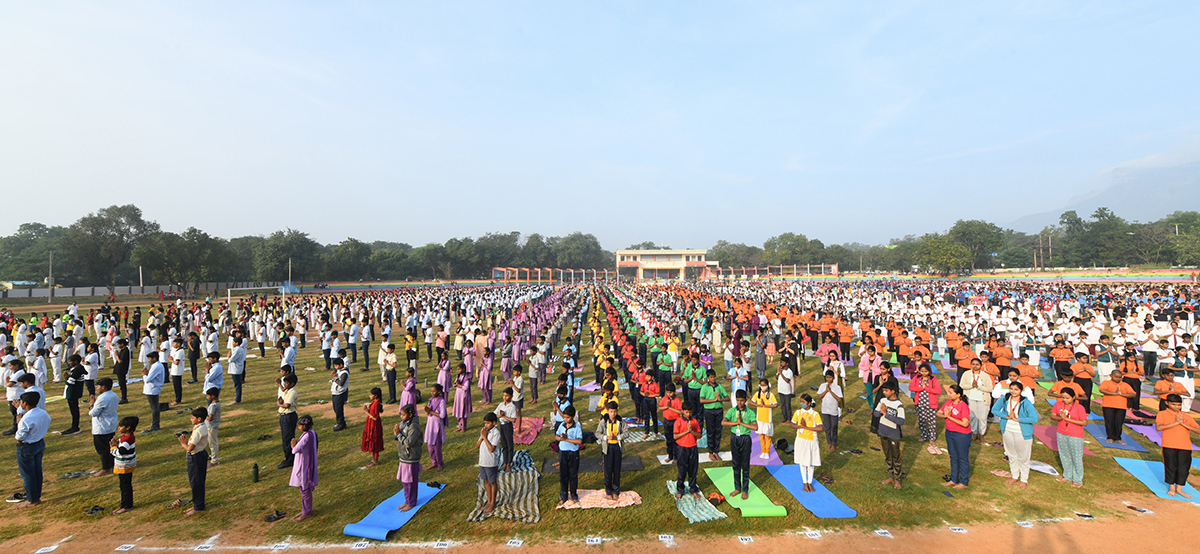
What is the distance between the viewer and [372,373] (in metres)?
14.8

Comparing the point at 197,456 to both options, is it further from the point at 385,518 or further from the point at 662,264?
the point at 662,264

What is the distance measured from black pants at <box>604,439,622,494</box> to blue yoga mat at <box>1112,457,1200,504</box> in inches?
285

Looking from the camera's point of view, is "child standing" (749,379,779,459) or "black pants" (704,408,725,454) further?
"black pants" (704,408,725,454)

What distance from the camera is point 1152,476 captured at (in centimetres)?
716

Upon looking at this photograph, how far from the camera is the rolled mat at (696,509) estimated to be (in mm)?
6176

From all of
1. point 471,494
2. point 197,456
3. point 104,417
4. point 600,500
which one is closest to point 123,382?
point 104,417

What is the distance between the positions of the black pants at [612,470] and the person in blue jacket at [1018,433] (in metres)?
5.46

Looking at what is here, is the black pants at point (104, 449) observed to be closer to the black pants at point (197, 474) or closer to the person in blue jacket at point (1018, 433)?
the black pants at point (197, 474)

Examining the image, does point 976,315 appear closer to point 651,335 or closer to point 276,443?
point 651,335

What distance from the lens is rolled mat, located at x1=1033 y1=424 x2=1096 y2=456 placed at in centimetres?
841

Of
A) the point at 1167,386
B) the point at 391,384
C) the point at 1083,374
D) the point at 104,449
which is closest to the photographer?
the point at 104,449

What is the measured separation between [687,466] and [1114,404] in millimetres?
7741

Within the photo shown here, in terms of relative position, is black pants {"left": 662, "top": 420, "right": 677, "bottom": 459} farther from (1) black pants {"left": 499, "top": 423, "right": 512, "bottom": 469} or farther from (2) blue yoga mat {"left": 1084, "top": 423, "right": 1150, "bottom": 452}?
(2) blue yoga mat {"left": 1084, "top": 423, "right": 1150, "bottom": 452}

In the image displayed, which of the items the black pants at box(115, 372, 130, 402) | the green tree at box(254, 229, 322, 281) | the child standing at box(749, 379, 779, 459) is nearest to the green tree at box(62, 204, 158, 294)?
the green tree at box(254, 229, 322, 281)
